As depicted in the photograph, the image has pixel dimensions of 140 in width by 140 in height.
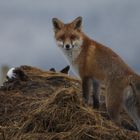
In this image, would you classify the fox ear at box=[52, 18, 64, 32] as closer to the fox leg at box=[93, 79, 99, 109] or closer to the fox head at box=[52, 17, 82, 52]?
the fox head at box=[52, 17, 82, 52]

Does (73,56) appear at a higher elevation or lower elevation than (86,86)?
higher

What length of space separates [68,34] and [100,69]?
3.89ft

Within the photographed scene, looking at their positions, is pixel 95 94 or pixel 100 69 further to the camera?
pixel 95 94

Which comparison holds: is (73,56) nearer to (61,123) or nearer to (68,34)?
(68,34)

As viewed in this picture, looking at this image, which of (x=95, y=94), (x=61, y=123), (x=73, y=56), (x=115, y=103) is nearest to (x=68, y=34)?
(x=73, y=56)

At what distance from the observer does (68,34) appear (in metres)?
14.6

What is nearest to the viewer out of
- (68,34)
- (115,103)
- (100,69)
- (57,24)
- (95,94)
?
(115,103)

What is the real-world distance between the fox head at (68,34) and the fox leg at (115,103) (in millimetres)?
1783

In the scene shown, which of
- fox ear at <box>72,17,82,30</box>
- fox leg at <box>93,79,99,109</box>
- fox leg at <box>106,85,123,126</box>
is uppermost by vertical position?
fox ear at <box>72,17,82,30</box>

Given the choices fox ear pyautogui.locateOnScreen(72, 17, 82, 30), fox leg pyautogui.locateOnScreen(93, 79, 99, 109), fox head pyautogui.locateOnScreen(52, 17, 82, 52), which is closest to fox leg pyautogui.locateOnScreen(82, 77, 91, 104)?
fox leg pyautogui.locateOnScreen(93, 79, 99, 109)

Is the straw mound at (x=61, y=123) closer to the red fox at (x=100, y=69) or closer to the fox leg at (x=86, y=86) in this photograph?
the red fox at (x=100, y=69)

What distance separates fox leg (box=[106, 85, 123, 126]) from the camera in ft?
43.5

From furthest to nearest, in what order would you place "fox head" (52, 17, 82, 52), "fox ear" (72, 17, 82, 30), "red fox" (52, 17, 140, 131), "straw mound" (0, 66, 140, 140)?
"fox ear" (72, 17, 82, 30)
"fox head" (52, 17, 82, 52)
"red fox" (52, 17, 140, 131)
"straw mound" (0, 66, 140, 140)

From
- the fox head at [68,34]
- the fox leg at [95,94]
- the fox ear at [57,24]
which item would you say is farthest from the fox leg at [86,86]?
the fox ear at [57,24]
